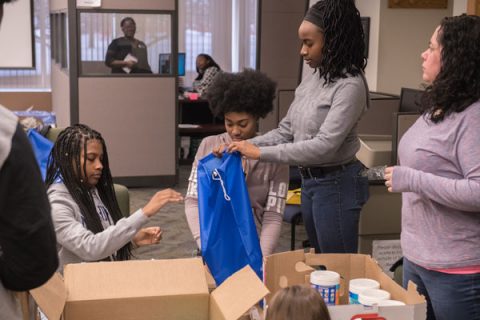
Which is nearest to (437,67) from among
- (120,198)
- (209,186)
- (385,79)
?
(209,186)

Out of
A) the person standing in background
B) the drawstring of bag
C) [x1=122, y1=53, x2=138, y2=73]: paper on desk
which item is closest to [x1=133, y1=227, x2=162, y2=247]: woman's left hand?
the drawstring of bag

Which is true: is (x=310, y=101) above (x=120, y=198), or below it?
above

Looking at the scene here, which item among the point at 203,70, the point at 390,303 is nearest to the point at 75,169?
the point at 390,303

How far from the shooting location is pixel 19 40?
877cm

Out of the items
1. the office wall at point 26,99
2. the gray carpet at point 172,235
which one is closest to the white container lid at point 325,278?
the gray carpet at point 172,235

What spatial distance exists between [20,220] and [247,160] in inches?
60.3

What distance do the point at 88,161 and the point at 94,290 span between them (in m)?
0.71

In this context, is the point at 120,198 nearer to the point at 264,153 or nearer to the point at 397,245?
the point at 264,153

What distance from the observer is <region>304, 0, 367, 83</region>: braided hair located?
2.36m

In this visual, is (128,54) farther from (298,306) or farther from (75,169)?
(298,306)

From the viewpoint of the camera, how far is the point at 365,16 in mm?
6152

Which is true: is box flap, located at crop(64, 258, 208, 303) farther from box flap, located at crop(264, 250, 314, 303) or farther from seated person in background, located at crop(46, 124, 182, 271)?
seated person in background, located at crop(46, 124, 182, 271)

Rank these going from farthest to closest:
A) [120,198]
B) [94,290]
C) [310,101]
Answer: [120,198] → [310,101] → [94,290]

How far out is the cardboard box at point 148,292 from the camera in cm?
167
